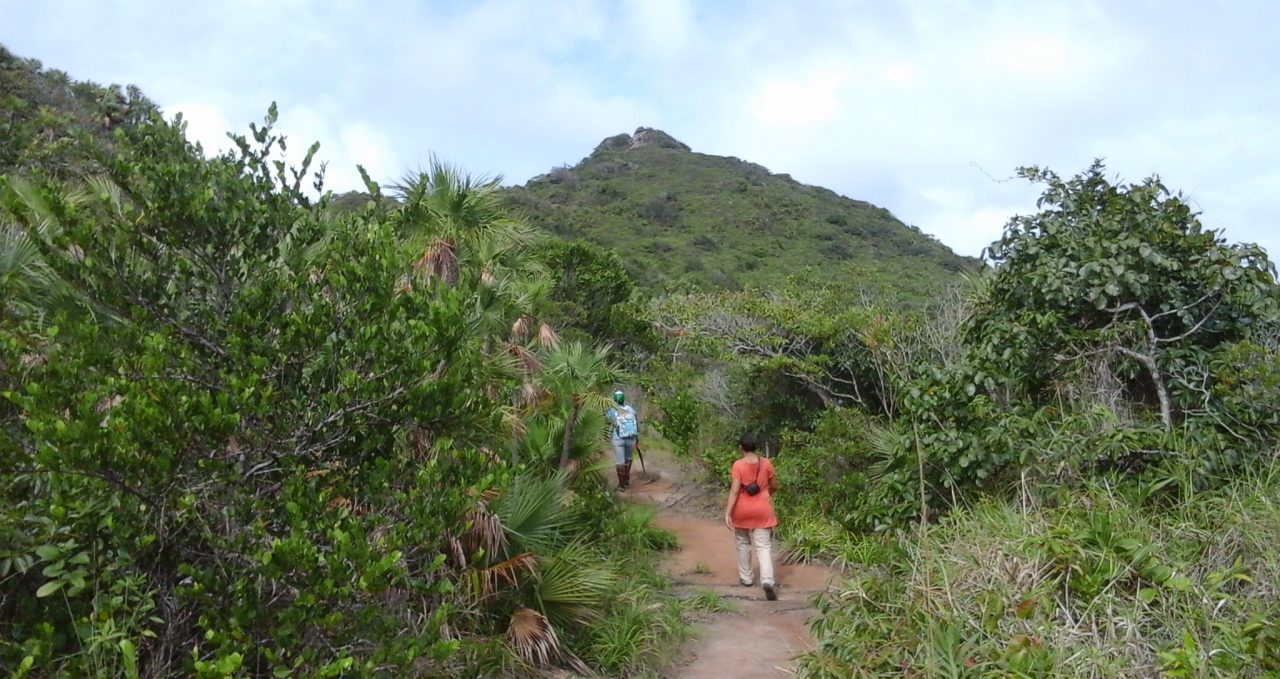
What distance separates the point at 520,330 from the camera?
9.00m

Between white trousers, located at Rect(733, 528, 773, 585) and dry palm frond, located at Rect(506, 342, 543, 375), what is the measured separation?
2.59 metres

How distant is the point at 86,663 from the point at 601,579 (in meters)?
3.27

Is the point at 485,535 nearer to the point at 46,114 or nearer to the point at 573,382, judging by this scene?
the point at 573,382

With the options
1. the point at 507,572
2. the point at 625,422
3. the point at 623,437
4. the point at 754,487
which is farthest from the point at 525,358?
the point at 623,437

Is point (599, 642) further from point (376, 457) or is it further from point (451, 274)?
point (451, 274)

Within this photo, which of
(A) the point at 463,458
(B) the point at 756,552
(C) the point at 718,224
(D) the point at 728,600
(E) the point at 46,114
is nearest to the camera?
(A) the point at 463,458

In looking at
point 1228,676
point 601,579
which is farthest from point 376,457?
point 1228,676

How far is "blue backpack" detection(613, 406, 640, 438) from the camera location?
11.7 meters

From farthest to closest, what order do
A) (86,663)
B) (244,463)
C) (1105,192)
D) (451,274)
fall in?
(451,274)
(1105,192)
(244,463)
(86,663)

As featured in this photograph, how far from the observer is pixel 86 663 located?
10.0 feet

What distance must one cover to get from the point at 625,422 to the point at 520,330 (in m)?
3.30

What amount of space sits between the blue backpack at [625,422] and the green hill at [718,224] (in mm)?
18415

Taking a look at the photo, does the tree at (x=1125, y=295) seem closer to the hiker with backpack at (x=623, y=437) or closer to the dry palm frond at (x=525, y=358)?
the dry palm frond at (x=525, y=358)

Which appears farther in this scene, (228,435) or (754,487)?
(754,487)
